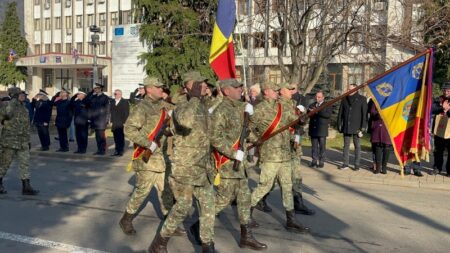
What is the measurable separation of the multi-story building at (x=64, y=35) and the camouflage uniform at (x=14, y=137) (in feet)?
134

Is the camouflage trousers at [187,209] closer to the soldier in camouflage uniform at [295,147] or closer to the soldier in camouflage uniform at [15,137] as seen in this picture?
the soldier in camouflage uniform at [295,147]

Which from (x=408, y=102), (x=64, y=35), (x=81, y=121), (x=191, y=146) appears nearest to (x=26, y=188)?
(x=191, y=146)

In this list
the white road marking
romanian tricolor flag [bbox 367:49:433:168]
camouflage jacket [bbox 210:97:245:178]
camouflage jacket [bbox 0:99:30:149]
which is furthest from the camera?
camouflage jacket [bbox 0:99:30:149]

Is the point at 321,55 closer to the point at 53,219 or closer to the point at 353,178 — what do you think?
the point at 353,178

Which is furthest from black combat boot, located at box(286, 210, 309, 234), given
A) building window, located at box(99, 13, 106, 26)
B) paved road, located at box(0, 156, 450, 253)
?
building window, located at box(99, 13, 106, 26)

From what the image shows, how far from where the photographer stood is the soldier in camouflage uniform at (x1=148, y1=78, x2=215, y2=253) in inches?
189

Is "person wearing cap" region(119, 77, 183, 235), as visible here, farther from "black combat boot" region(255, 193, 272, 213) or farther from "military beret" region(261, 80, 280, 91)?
"black combat boot" region(255, 193, 272, 213)

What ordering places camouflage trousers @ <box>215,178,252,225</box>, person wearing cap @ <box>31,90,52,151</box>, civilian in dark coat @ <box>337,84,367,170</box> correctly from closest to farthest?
camouflage trousers @ <box>215,178,252,225</box>, civilian in dark coat @ <box>337,84,367,170</box>, person wearing cap @ <box>31,90,52,151</box>

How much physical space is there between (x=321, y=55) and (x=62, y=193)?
11933 mm

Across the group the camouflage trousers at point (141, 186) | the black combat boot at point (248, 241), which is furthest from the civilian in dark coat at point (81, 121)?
the black combat boot at point (248, 241)

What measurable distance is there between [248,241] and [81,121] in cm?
883

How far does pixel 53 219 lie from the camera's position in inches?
257

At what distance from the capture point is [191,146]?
4.83 m

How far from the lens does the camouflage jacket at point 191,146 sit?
15.7ft
